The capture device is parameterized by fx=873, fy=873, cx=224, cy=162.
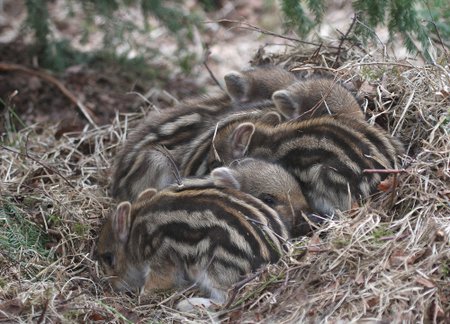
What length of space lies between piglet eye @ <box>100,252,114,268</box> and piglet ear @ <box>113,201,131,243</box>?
0.14 metres

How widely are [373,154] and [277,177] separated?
0.63 m

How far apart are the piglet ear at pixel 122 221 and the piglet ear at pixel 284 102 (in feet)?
4.46

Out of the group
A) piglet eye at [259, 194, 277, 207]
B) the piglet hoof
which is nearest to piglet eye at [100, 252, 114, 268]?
the piglet hoof

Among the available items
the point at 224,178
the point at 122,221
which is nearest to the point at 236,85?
the point at 224,178

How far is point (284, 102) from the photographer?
6203 mm

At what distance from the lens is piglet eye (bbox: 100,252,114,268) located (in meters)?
5.75

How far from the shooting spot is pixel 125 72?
886 centimetres

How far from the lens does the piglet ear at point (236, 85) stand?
6.64 meters

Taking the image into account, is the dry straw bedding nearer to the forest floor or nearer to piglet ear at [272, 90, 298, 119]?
the forest floor

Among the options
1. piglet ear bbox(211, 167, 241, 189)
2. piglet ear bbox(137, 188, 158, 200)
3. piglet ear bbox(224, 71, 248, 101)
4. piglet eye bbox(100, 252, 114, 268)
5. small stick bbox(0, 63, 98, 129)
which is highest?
piglet ear bbox(224, 71, 248, 101)

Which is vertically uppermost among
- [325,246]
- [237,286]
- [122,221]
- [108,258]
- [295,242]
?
[325,246]

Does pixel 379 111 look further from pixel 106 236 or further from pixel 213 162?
pixel 106 236

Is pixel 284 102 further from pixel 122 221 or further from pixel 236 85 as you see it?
pixel 122 221

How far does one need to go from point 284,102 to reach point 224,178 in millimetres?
952
